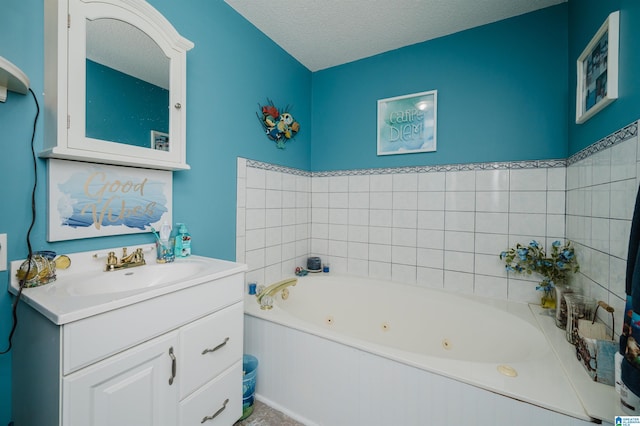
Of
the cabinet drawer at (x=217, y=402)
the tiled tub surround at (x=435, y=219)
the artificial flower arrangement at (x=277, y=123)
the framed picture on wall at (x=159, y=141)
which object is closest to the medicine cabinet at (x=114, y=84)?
the framed picture on wall at (x=159, y=141)

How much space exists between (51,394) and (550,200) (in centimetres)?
256

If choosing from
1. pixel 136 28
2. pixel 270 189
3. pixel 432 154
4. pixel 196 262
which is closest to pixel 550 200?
pixel 432 154

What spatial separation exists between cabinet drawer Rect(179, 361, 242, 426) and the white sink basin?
0.48m

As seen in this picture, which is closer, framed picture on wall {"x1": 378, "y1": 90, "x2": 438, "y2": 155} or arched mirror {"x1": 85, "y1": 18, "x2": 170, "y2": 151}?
arched mirror {"x1": 85, "y1": 18, "x2": 170, "y2": 151}

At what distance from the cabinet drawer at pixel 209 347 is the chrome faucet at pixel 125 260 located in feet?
1.49

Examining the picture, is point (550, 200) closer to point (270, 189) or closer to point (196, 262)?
point (270, 189)

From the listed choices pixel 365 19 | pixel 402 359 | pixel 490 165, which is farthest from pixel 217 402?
pixel 365 19

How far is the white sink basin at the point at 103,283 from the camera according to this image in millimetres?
766

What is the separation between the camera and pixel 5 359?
95 centimetres

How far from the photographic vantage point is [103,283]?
1.10 metres

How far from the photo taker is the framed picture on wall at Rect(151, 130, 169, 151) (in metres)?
1.27

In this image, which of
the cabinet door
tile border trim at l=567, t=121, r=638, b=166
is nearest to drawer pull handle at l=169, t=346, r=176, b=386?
the cabinet door

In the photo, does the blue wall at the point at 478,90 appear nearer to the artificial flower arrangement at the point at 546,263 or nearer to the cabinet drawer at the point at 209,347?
the artificial flower arrangement at the point at 546,263

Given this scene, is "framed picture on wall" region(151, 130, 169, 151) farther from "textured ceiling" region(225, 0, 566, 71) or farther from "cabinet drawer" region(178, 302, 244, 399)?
"textured ceiling" region(225, 0, 566, 71)
